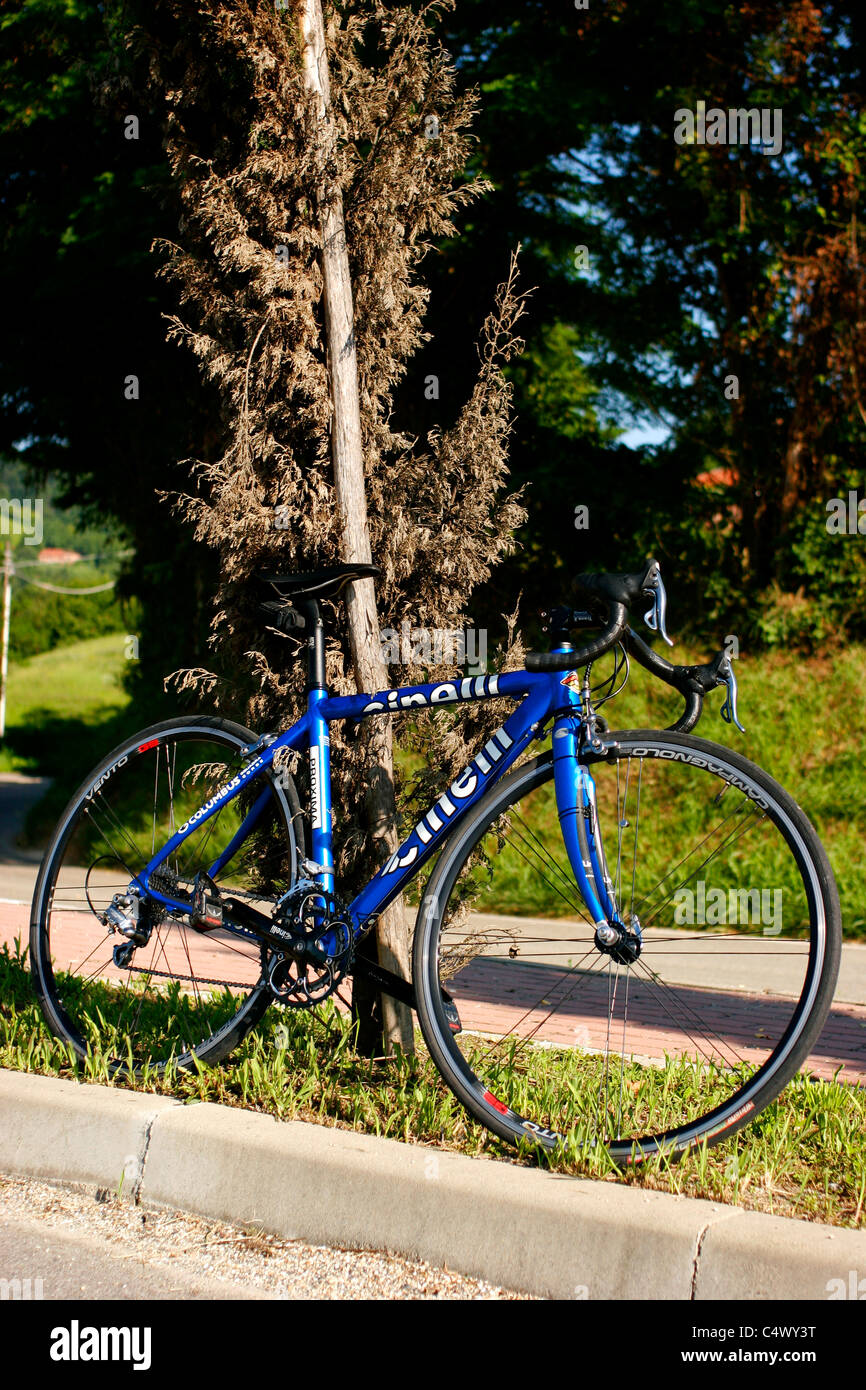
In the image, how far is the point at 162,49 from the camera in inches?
151

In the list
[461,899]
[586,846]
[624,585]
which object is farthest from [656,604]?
[461,899]

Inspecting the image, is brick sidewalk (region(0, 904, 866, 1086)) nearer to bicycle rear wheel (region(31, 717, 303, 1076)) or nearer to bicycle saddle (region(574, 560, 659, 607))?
bicycle rear wheel (region(31, 717, 303, 1076))

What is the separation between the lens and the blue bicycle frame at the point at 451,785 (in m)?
3.11

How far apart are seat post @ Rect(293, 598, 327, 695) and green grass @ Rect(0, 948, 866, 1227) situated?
1.04 metres

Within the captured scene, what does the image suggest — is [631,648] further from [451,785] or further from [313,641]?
[313,641]

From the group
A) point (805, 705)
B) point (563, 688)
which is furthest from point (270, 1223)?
point (805, 705)

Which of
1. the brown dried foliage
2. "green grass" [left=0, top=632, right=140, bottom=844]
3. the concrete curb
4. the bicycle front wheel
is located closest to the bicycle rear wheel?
the brown dried foliage

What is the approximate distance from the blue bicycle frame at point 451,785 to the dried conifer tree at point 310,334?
222mm

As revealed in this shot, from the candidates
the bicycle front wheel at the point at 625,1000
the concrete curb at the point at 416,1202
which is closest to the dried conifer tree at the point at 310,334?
the bicycle front wheel at the point at 625,1000

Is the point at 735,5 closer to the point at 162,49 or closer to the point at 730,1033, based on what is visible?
the point at 162,49

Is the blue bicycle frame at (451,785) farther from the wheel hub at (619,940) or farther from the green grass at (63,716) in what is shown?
the green grass at (63,716)

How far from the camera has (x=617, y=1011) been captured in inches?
216

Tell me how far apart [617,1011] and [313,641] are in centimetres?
265

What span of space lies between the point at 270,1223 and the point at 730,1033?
2.47 metres
